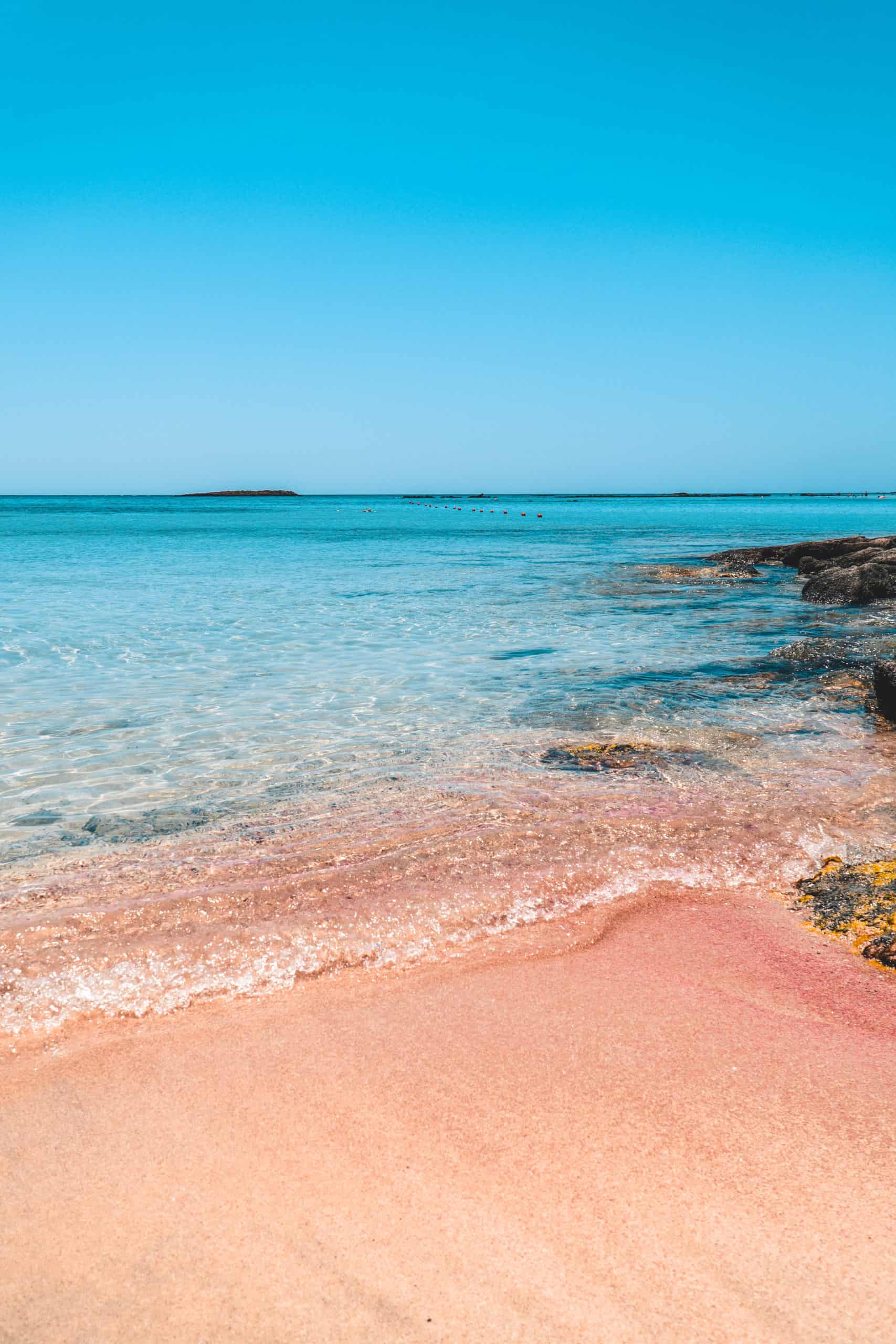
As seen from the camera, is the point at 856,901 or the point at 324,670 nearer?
the point at 856,901

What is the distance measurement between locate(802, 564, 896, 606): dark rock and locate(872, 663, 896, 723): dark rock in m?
9.86

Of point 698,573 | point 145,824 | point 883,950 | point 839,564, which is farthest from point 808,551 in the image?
point 145,824

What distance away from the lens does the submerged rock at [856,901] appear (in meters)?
3.65

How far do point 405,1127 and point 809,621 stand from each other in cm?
1375

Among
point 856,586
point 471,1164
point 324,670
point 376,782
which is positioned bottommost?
point 471,1164

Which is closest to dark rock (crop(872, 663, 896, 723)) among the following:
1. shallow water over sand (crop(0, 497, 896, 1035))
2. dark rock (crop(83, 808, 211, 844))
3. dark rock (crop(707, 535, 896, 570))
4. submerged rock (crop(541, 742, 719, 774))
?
shallow water over sand (crop(0, 497, 896, 1035))

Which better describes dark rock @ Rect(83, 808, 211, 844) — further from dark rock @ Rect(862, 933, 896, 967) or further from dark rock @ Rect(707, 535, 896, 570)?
dark rock @ Rect(707, 535, 896, 570)

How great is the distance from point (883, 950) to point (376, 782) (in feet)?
11.1

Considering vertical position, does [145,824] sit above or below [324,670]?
below

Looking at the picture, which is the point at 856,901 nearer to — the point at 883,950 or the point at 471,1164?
the point at 883,950

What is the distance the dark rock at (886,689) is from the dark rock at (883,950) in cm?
418

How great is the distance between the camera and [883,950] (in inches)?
137

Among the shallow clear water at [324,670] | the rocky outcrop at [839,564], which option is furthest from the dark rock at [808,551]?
the shallow clear water at [324,670]

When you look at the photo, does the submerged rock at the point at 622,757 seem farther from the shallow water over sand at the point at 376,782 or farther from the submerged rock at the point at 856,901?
the submerged rock at the point at 856,901
